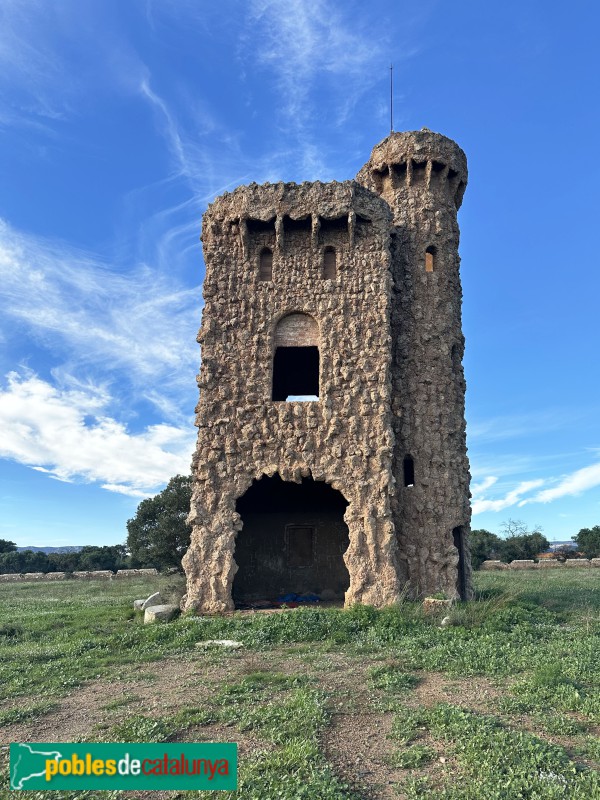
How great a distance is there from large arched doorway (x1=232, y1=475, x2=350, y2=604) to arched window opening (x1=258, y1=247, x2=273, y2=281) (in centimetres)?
631

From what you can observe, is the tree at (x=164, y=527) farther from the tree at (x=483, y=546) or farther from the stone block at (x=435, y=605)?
the tree at (x=483, y=546)

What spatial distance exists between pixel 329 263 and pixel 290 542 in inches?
353

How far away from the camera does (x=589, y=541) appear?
5028 cm

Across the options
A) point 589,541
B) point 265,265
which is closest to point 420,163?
point 265,265

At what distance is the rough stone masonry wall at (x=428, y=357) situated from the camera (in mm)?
15570

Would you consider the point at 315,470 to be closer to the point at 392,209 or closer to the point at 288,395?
the point at 288,395

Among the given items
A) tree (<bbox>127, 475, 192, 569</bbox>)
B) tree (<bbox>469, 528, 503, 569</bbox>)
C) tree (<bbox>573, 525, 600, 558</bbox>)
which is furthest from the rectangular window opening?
tree (<bbox>573, 525, 600, 558</bbox>)

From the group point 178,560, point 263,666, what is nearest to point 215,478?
point 263,666

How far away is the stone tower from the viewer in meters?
14.6

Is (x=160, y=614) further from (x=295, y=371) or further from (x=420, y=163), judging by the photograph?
(x=420, y=163)

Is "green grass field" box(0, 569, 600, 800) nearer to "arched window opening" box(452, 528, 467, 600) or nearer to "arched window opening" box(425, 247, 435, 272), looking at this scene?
"arched window opening" box(452, 528, 467, 600)

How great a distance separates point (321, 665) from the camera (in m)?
9.33

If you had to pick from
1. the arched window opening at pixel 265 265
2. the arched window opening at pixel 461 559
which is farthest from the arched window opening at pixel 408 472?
the arched window opening at pixel 265 265

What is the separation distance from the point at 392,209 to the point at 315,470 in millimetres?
9070
